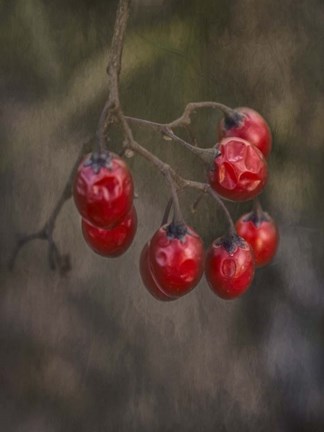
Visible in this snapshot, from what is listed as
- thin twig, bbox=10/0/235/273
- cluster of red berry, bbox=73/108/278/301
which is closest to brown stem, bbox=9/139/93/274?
thin twig, bbox=10/0/235/273

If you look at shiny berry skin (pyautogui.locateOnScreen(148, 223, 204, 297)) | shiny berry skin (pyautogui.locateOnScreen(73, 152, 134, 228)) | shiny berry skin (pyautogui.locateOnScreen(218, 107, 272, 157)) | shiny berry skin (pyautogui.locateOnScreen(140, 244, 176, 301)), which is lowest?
shiny berry skin (pyautogui.locateOnScreen(140, 244, 176, 301))

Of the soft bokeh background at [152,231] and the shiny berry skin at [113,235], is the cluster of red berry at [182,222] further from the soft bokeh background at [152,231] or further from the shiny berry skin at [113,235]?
the soft bokeh background at [152,231]

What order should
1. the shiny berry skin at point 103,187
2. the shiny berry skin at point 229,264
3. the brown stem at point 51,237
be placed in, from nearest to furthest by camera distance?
the shiny berry skin at point 103,187
the shiny berry skin at point 229,264
the brown stem at point 51,237

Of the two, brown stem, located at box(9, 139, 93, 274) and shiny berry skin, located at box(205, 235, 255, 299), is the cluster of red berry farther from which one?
brown stem, located at box(9, 139, 93, 274)

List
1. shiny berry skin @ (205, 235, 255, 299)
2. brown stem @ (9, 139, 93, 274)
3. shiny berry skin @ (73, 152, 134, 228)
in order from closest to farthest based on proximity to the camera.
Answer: shiny berry skin @ (73, 152, 134, 228) < shiny berry skin @ (205, 235, 255, 299) < brown stem @ (9, 139, 93, 274)

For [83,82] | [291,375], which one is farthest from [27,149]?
[291,375]

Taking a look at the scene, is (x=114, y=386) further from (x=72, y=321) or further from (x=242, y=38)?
(x=242, y=38)

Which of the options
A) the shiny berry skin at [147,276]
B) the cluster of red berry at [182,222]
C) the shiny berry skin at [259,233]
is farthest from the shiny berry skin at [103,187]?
the shiny berry skin at [259,233]

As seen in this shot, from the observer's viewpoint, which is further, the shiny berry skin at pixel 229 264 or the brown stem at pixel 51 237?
the brown stem at pixel 51 237

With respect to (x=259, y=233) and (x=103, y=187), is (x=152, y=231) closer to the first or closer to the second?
(x=259, y=233)
